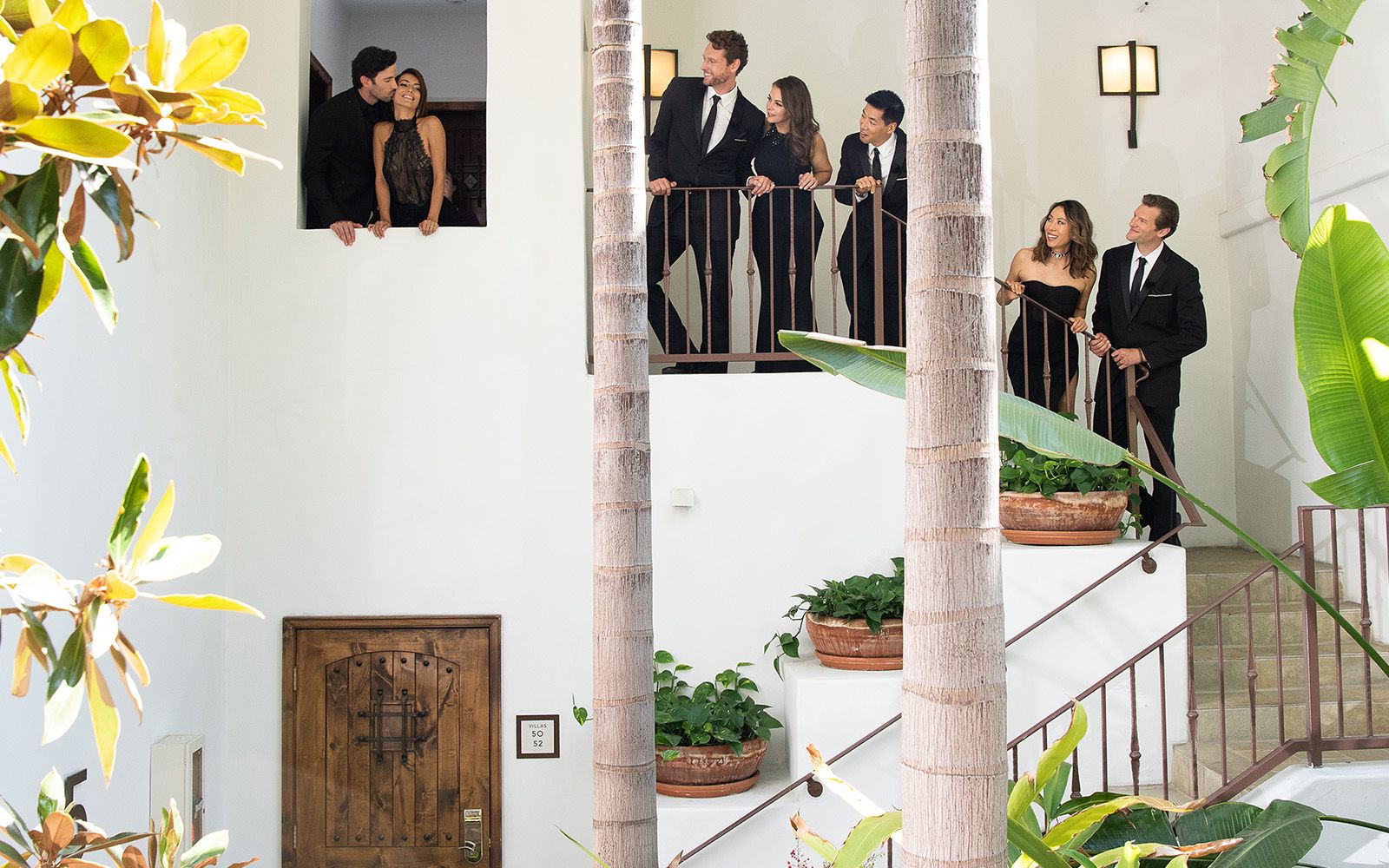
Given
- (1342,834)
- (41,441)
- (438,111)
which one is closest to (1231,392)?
(1342,834)

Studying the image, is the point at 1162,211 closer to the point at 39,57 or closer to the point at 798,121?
the point at 798,121

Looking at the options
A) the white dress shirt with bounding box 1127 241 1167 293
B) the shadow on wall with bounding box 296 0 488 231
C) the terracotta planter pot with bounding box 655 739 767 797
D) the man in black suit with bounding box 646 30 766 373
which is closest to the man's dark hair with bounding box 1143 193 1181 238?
the white dress shirt with bounding box 1127 241 1167 293

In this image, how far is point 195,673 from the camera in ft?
18.3

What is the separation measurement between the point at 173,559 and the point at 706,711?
472 centimetres

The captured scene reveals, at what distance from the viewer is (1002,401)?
233 centimetres

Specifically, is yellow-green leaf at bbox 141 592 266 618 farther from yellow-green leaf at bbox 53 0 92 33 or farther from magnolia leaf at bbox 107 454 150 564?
yellow-green leaf at bbox 53 0 92 33

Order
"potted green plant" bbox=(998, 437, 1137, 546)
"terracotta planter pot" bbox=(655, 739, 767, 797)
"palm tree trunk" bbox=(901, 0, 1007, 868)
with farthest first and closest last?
"potted green plant" bbox=(998, 437, 1137, 546)
"terracotta planter pot" bbox=(655, 739, 767, 797)
"palm tree trunk" bbox=(901, 0, 1007, 868)

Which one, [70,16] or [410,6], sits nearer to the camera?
[70,16]

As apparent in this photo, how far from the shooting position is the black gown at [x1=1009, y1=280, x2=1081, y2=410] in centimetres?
621

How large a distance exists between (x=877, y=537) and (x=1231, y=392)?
124 inches

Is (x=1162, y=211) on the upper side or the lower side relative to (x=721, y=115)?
lower

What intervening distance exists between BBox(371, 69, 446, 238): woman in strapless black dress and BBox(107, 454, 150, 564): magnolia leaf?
216 inches

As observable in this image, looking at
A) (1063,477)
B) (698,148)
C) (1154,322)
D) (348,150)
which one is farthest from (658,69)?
(1063,477)

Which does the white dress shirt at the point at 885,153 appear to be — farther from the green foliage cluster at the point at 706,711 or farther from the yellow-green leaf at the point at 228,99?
the yellow-green leaf at the point at 228,99
